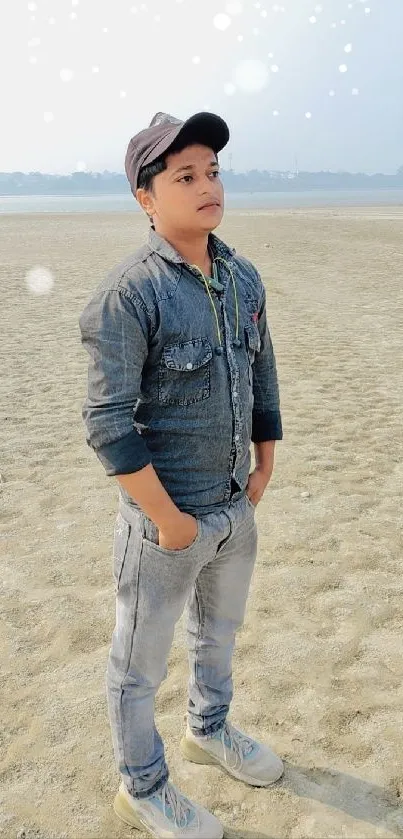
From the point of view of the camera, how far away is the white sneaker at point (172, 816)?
2.44m

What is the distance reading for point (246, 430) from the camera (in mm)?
2291

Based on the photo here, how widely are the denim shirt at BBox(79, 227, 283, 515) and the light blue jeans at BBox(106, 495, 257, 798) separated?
107 mm

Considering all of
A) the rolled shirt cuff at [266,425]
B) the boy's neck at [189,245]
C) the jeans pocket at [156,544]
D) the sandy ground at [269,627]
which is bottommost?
the sandy ground at [269,627]

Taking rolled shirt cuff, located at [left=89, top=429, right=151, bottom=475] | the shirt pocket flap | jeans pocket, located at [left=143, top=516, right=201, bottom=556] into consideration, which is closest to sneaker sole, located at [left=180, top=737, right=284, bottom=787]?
jeans pocket, located at [left=143, top=516, right=201, bottom=556]

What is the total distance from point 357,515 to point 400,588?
994 mm

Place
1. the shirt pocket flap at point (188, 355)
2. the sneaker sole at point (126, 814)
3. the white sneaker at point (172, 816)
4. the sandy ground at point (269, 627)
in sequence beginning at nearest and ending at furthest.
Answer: the shirt pocket flap at point (188, 355), the white sneaker at point (172, 816), the sneaker sole at point (126, 814), the sandy ground at point (269, 627)

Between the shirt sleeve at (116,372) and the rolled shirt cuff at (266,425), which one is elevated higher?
the shirt sleeve at (116,372)

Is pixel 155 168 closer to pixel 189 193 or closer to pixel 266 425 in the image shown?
pixel 189 193

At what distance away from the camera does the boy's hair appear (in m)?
1.95

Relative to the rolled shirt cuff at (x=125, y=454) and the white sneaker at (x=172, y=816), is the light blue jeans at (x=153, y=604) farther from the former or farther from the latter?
the rolled shirt cuff at (x=125, y=454)

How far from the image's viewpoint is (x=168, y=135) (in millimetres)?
1920

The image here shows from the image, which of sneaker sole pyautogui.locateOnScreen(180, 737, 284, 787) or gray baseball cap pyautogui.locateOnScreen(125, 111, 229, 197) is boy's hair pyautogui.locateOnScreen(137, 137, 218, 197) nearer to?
gray baseball cap pyautogui.locateOnScreen(125, 111, 229, 197)

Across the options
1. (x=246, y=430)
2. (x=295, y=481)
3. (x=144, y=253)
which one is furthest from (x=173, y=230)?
(x=295, y=481)

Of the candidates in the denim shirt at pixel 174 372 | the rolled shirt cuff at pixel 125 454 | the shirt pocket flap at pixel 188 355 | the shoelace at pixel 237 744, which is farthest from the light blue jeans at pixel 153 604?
the shirt pocket flap at pixel 188 355
